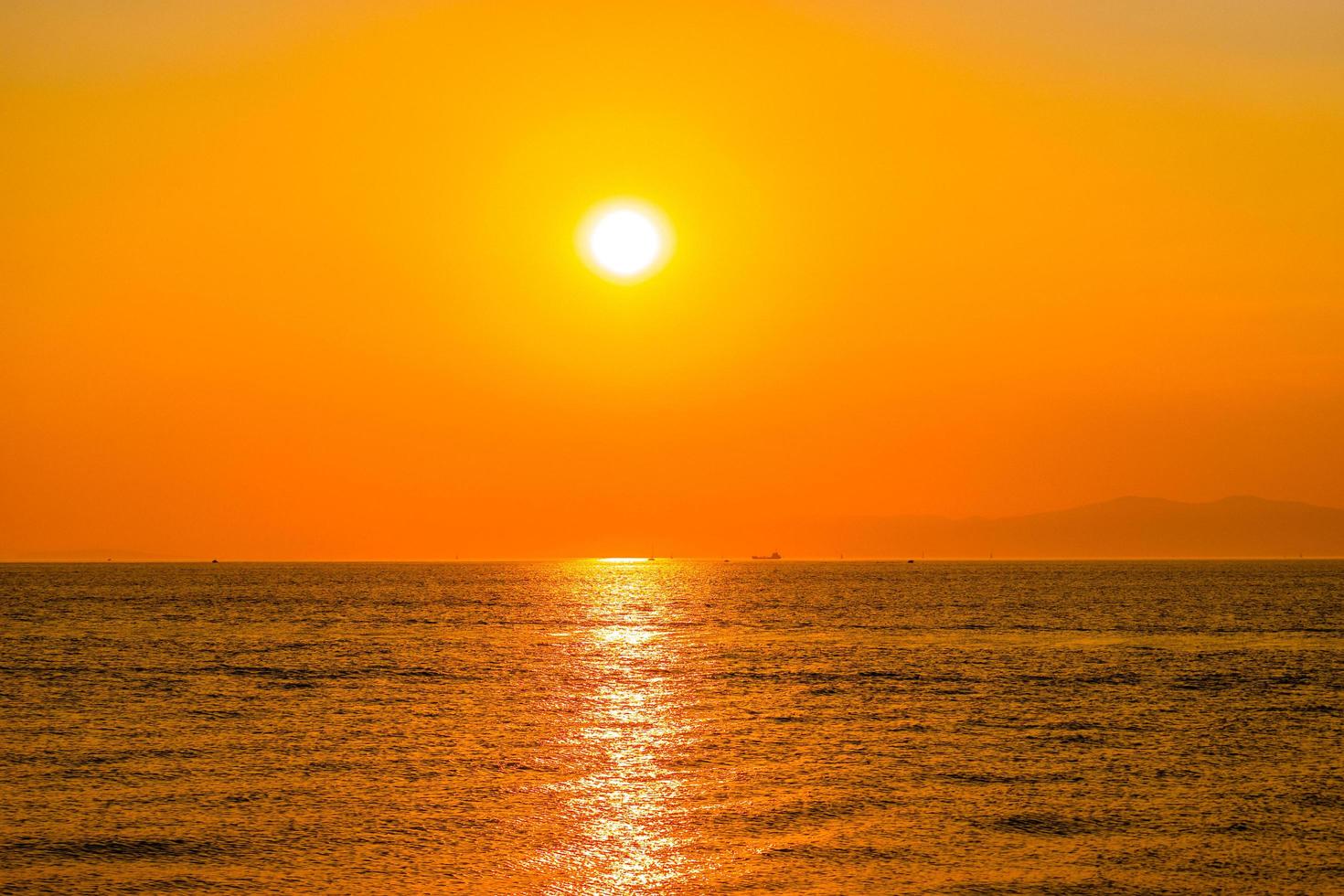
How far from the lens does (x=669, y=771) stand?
3834 cm

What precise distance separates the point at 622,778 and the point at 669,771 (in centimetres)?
193

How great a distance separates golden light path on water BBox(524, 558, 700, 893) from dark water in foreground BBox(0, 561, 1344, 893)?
154 millimetres

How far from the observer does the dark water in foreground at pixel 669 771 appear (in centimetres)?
2725

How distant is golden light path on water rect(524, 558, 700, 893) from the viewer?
26.8 meters

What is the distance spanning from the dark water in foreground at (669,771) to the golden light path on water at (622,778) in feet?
0.51

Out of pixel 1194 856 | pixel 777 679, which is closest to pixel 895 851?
pixel 1194 856

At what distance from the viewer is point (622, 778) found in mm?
37094

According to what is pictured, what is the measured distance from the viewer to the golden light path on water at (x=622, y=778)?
26.8 m

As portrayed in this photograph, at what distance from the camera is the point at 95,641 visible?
94.1 metres

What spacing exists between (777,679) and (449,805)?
36.9 metres

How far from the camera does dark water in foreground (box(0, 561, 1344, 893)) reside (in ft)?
89.4

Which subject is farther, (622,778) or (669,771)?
(669,771)

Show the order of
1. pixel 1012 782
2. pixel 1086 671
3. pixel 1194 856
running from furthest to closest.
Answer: pixel 1086 671, pixel 1012 782, pixel 1194 856

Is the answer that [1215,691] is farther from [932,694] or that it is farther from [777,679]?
[777,679]
